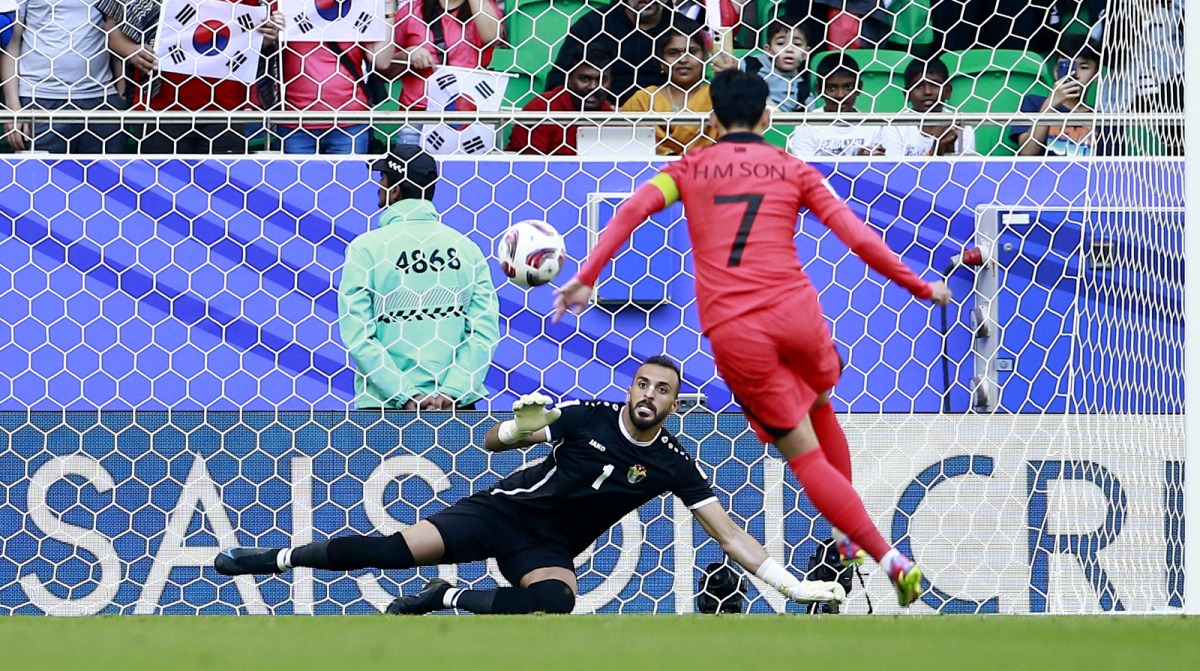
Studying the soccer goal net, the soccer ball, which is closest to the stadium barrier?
the soccer goal net

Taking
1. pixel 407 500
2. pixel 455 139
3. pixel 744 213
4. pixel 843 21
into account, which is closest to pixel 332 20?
pixel 455 139

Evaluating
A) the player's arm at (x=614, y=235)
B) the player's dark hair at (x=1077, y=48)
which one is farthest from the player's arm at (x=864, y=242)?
the player's dark hair at (x=1077, y=48)

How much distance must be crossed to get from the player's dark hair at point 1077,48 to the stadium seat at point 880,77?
514mm

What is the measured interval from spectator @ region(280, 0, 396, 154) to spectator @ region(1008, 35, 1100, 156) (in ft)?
6.60

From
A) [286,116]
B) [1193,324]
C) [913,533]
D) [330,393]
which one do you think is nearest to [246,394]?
[330,393]

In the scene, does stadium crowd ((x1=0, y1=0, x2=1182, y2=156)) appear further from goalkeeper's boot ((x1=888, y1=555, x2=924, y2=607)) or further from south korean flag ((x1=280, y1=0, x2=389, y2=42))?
goalkeeper's boot ((x1=888, y1=555, x2=924, y2=607))

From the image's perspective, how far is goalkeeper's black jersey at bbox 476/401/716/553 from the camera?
4191 millimetres

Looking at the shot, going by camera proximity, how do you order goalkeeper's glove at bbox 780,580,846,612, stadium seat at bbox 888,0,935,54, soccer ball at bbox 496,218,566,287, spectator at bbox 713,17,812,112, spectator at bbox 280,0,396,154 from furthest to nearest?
stadium seat at bbox 888,0,935,54 < spectator at bbox 713,17,812,112 < spectator at bbox 280,0,396,154 < goalkeeper's glove at bbox 780,580,846,612 < soccer ball at bbox 496,218,566,287

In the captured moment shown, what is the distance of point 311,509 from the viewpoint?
430cm

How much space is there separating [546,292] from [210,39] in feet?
4.24

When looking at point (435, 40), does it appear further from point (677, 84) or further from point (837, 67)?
point (837, 67)

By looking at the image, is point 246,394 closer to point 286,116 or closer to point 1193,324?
point 286,116

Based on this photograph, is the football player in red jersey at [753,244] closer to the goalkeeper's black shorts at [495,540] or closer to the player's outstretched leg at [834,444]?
the player's outstretched leg at [834,444]

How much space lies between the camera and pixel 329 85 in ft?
16.8
